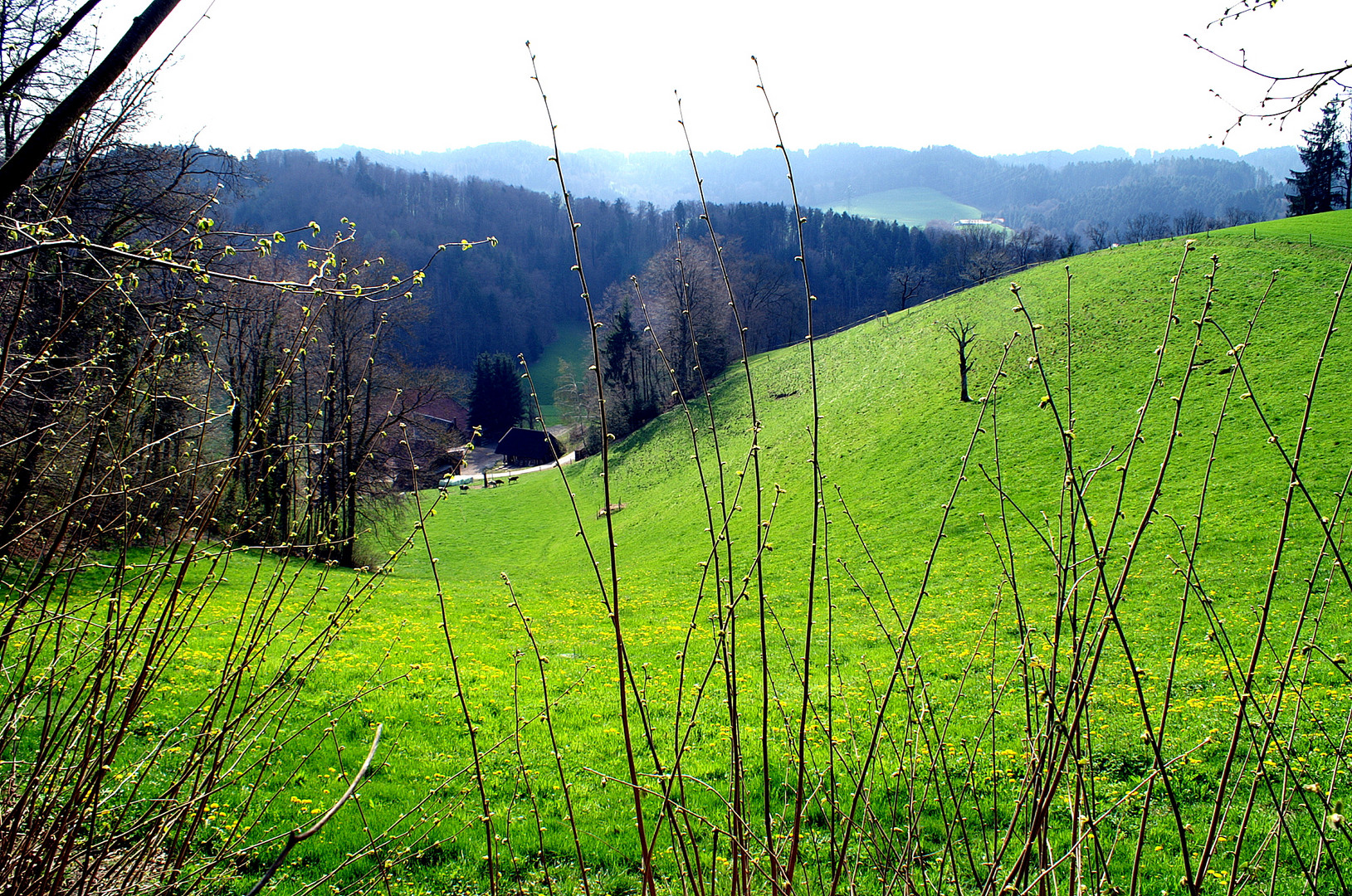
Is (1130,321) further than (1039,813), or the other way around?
(1130,321)

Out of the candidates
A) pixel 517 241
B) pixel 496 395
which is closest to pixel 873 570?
pixel 496 395

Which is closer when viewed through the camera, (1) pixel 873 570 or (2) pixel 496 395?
(1) pixel 873 570

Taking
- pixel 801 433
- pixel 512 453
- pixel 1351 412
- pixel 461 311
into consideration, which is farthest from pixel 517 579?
pixel 461 311

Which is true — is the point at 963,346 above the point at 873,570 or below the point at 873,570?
above

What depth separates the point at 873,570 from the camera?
1862 cm

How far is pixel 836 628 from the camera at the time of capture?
1352cm

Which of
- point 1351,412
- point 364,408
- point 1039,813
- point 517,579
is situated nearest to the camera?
point 1039,813

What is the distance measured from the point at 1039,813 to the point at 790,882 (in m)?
0.54

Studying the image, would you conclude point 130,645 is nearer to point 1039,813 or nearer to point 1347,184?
point 1039,813

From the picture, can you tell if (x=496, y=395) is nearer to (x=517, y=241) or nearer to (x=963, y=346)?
(x=963, y=346)

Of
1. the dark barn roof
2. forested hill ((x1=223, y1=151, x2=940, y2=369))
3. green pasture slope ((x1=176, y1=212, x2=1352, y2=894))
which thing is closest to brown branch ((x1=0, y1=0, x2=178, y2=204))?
green pasture slope ((x1=176, y1=212, x2=1352, y2=894))

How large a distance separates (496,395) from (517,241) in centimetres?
6695

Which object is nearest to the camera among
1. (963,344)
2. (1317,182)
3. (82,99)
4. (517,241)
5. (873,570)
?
(82,99)

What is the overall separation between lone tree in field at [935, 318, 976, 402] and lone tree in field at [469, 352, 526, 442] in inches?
1348
